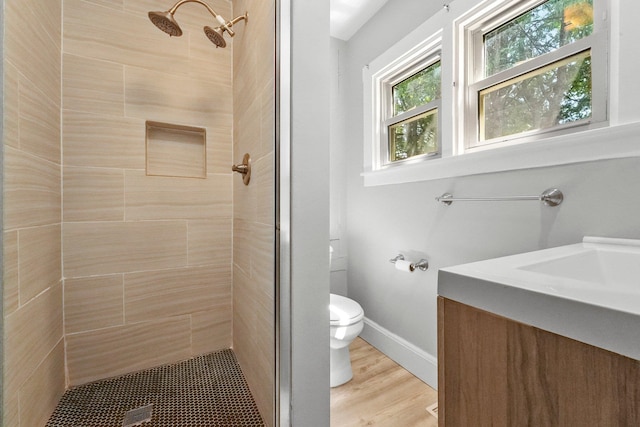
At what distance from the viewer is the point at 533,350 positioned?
0.42m

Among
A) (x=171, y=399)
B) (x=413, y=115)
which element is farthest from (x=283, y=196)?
(x=413, y=115)

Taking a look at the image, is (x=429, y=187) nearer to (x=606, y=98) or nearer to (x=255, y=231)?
(x=606, y=98)

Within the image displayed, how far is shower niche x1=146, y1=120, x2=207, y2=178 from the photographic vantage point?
152 centimetres

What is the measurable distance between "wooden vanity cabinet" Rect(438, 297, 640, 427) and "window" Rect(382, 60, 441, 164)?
4.92 feet

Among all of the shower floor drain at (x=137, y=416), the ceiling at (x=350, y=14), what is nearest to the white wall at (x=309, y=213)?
the shower floor drain at (x=137, y=416)

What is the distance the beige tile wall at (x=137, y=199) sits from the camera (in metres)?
1.35

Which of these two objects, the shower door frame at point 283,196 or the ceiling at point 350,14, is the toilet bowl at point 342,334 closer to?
the shower door frame at point 283,196

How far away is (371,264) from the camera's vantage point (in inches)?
85.7

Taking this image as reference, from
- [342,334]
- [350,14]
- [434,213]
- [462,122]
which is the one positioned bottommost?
[342,334]

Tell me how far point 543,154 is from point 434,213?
0.61 meters

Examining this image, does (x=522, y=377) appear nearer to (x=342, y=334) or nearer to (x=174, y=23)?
(x=342, y=334)

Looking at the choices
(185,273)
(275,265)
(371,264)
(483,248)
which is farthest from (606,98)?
(185,273)

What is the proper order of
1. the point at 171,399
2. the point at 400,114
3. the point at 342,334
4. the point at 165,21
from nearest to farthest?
1. the point at 165,21
2. the point at 171,399
3. the point at 342,334
4. the point at 400,114

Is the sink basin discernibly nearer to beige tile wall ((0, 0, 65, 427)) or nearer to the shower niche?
beige tile wall ((0, 0, 65, 427))
